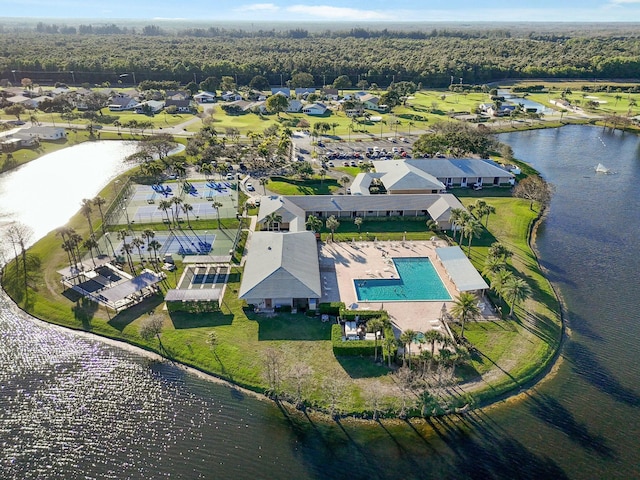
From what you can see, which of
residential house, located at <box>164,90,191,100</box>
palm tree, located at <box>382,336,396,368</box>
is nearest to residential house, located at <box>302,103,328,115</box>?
residential house, located at <box>164,90,191,100</box>

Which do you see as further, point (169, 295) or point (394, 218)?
point (394, 218)

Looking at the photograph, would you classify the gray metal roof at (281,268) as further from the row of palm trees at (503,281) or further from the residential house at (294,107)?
the residential house at (294,107)

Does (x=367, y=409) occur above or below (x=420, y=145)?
below

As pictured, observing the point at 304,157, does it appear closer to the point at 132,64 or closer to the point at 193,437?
the point at 193,437

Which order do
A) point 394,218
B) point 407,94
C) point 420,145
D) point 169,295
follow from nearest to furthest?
point 169,295 < point 394,218 < point 420,145 < point 407,94

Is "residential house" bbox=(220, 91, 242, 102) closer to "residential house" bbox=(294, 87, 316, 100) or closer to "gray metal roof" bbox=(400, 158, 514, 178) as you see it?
"residential house" bbox=(294, 87, 316, 100)

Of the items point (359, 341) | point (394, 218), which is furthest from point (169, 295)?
point (394, 218)
